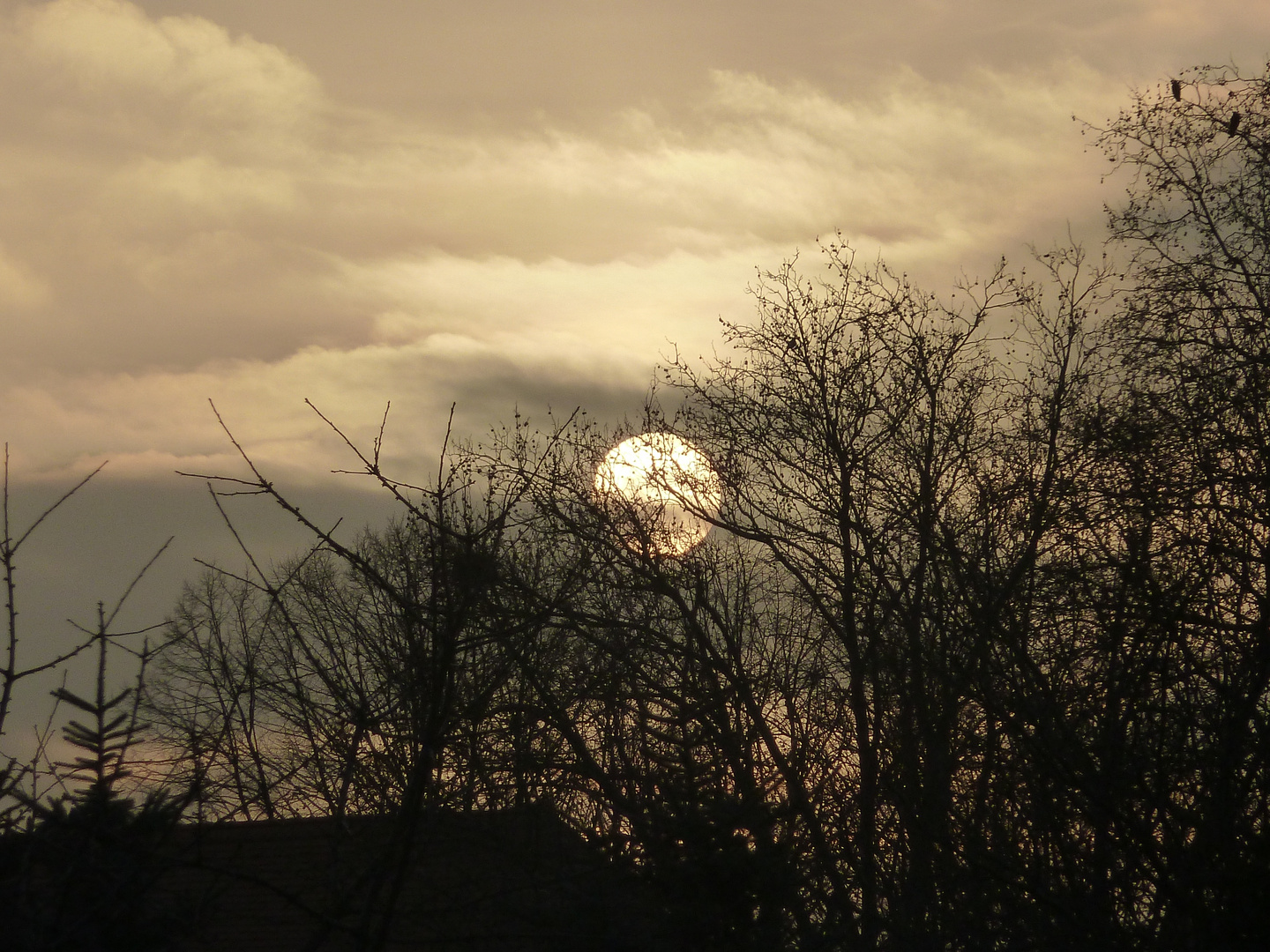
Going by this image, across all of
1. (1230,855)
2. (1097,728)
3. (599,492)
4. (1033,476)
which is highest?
(599,492)

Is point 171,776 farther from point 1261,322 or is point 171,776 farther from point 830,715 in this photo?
point 830,715

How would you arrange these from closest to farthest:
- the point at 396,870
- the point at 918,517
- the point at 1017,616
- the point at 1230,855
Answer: the point at 396,870, the point at 1230,855, the point at 1017,616, the point at 918,517

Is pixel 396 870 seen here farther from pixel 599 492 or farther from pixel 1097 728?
pixel 599 492

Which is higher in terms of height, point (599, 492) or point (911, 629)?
point (599, 492)

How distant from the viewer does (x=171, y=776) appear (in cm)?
427

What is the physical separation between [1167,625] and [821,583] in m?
7.80

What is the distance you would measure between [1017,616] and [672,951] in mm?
5168

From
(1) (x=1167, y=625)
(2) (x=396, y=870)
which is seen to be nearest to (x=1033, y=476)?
(1) (x=1167, y=625)

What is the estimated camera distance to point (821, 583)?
52.4 feet

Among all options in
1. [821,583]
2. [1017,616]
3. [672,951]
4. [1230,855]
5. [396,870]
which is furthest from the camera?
[821,583]

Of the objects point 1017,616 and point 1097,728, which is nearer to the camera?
point 1097,728

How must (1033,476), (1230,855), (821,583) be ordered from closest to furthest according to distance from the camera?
(1230,855) < (1033,476) < (821,583)

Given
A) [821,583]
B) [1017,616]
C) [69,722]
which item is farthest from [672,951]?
[821,583]

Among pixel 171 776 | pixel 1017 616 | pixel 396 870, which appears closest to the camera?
pixel 396 870
